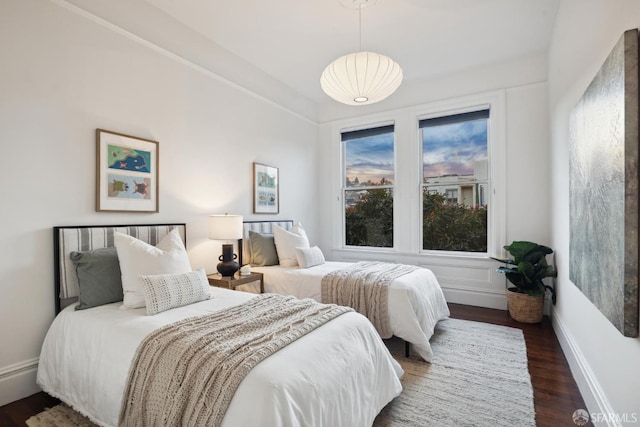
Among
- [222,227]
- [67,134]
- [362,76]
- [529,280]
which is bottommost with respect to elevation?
[529,280]

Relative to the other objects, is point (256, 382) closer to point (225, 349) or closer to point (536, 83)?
point (225, 349)

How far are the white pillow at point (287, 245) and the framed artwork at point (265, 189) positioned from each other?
407mm

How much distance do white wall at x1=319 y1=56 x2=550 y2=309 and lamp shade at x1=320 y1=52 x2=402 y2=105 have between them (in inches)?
74.4

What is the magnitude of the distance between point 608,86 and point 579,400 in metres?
1.89

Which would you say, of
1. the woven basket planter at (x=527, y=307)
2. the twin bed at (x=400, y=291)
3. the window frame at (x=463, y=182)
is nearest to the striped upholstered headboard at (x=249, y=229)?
the twin bed at (x=400, y=291)

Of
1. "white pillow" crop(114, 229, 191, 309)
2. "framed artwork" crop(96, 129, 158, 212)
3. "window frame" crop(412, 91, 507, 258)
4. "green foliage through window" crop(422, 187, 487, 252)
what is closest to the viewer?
"white pillow" crop(114, 229, 191, 309)

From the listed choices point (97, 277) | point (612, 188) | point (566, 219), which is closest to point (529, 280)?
point (566, 219)

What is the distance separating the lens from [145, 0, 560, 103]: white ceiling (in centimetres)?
290

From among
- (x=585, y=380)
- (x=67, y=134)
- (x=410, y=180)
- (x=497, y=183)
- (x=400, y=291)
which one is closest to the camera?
(x=585, y=380)

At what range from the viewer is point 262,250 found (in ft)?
12.4

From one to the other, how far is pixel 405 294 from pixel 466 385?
0.76m

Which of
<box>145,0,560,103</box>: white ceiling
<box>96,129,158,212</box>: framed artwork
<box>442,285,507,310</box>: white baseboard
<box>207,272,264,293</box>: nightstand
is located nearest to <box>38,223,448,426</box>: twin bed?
<box>96,129,158,212</box>: framed artwork

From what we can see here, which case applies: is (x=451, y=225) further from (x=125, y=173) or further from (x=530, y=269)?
(x=125, y=173)

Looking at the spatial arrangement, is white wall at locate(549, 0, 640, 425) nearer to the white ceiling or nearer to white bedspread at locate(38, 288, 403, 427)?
the white ceiling
